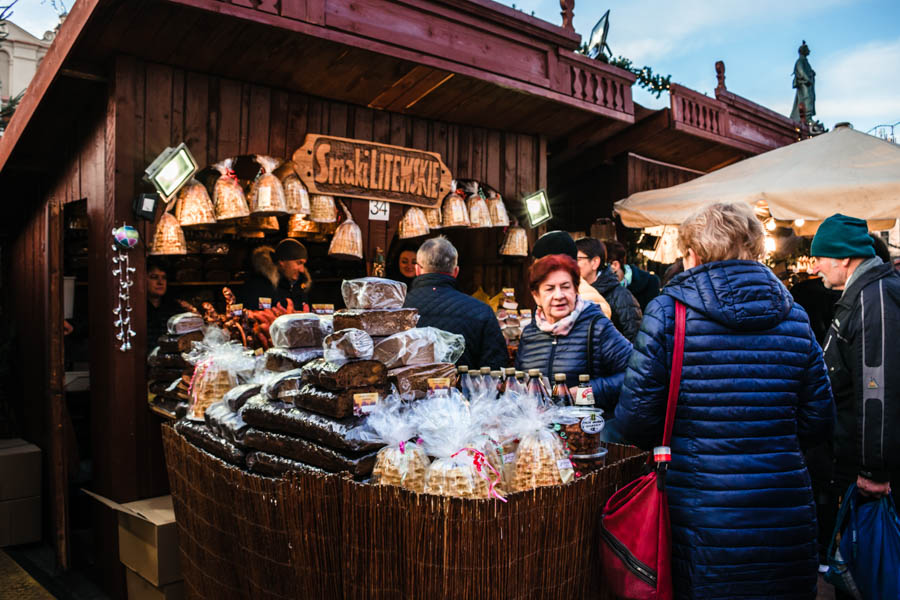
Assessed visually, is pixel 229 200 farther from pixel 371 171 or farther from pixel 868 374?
pixel 868 374

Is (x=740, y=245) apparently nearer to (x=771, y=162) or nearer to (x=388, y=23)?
(x=388, y=23)

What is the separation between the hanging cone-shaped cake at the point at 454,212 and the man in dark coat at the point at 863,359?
113 inches

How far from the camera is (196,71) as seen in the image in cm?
410

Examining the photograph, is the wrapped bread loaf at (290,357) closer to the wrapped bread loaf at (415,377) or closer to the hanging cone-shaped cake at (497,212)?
the wrapped bread loaf at (415,377)

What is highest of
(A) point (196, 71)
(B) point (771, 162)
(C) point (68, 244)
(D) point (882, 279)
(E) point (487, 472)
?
(A) point (196, 71)

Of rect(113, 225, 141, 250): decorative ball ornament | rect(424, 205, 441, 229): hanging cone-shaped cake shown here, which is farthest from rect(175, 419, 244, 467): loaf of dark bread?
rect(424, 205, 441, 229): hanging cone-shaped cake

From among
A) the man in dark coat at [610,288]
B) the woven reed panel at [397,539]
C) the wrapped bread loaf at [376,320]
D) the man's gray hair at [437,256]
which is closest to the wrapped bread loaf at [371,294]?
the wrapped bread loaf at [376,320]

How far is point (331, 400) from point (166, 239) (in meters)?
2.26

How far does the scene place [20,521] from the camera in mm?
5156

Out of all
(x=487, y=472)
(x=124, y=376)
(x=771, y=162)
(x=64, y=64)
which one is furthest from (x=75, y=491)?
(x=771, y=162)

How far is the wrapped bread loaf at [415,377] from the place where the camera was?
7.58 ft

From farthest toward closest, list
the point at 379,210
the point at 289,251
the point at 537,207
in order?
1. the point at 537,207
2. the point at 289,251
3. the point at 379,210

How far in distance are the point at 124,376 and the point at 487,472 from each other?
286 cm

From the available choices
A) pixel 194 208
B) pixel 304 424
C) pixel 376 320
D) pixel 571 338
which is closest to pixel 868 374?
pixel 571 338
